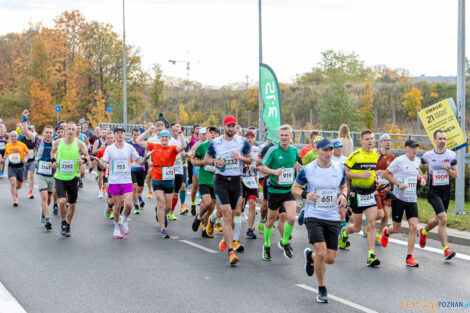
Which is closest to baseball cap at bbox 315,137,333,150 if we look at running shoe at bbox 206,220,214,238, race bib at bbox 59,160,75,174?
running shoe at bbox 206,220,214,238

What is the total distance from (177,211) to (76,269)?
6.12 m

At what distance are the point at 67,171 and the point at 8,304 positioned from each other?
4.47 meters

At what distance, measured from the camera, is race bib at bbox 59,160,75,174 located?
1095 centimetres

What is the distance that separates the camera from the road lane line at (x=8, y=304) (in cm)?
655

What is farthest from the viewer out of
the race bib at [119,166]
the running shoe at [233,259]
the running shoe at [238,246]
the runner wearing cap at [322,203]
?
the race bib at [119,166]

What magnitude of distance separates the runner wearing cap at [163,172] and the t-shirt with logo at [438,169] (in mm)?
4350

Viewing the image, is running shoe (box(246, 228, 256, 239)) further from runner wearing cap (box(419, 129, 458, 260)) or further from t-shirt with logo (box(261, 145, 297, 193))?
runner wearing cap (box(419, 129, 458, 260))

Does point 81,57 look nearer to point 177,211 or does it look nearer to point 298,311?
point 177,211

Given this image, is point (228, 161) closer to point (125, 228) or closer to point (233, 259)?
point (233, 259)

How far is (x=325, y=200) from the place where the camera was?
23.3ft

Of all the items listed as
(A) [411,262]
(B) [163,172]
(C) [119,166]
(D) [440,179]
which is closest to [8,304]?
(C) [119,166]

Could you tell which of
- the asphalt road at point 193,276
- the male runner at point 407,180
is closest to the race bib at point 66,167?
the asphalt road at point 193,276

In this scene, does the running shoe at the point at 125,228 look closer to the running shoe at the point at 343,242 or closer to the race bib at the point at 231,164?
the race bib at the point at 231,164

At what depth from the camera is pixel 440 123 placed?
12.2m
